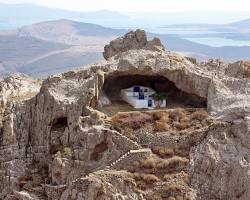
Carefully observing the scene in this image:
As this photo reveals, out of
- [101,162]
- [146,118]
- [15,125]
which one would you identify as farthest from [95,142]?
[15,125]

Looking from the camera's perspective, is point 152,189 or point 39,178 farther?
point 39,178

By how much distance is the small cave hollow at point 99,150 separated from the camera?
40.6m

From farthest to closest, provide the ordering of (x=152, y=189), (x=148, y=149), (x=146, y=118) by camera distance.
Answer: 1. (x=146, y=118)
2. (x=148, y=149)
3. (x=152, y=189)

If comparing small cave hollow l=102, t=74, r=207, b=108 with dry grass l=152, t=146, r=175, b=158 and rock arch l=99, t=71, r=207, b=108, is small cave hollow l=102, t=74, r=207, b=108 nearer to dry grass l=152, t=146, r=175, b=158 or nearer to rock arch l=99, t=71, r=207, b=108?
rock arch l=99, t=71, r=207, b=108

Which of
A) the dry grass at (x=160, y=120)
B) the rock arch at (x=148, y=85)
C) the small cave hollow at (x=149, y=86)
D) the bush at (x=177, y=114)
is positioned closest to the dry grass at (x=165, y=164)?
the dry grass at (x=160, y=120)

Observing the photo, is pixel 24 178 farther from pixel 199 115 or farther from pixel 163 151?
pixel 199 115

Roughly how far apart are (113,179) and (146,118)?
7353mm

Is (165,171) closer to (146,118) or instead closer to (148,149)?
(148,149)

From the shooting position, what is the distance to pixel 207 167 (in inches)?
1495

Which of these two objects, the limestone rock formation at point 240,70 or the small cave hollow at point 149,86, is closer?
the small cave hollow at point 149,86

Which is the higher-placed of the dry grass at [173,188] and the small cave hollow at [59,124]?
the small cave hollow at [59,124]

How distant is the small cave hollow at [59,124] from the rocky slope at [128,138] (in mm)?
78

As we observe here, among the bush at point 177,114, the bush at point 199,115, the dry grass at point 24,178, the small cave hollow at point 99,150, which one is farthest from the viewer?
the bush at point 177,114

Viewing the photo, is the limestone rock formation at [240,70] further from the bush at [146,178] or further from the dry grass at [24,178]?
the dry grass at [24,178]
